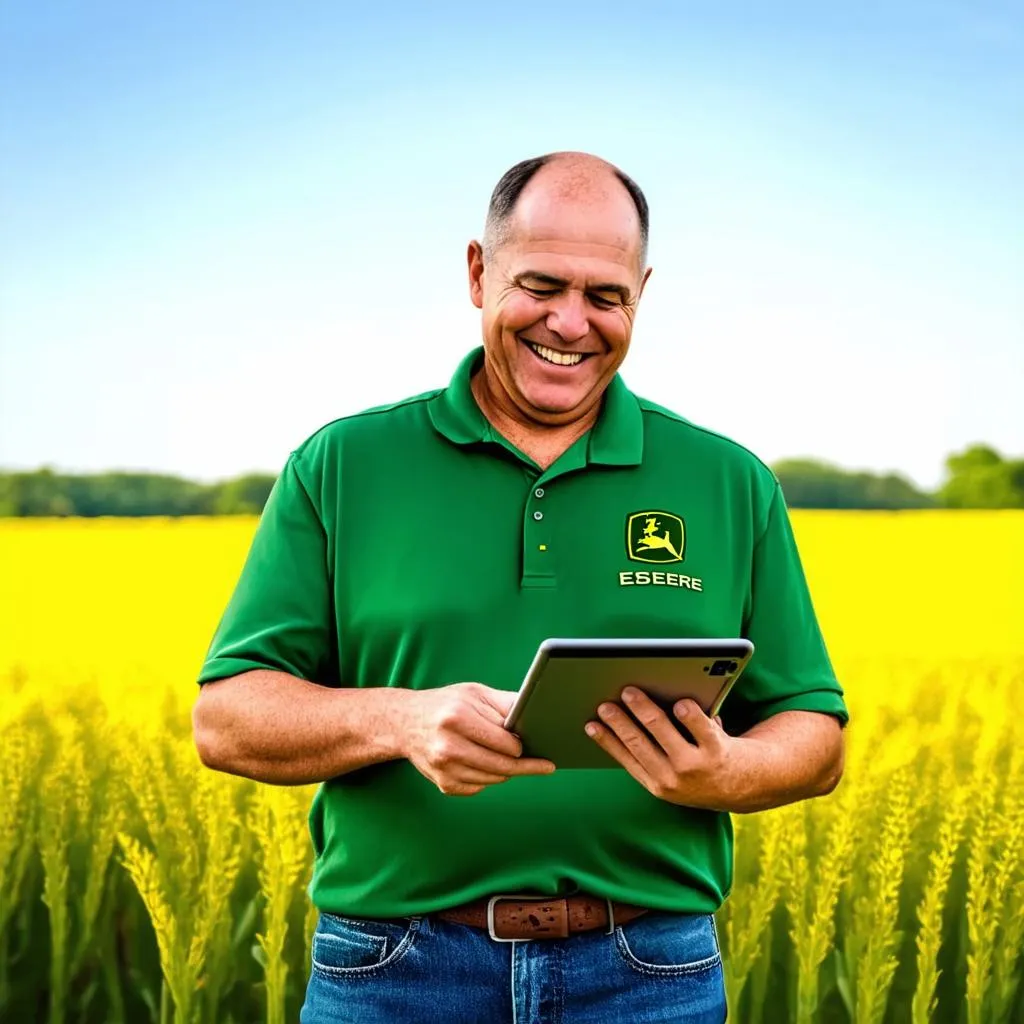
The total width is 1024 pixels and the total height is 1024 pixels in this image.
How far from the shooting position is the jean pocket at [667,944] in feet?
7.80

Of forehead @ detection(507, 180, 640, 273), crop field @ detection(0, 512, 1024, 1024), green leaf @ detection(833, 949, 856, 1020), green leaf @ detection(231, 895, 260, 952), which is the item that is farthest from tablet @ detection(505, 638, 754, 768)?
green leaf @ detection(231, 895, 260, 952)

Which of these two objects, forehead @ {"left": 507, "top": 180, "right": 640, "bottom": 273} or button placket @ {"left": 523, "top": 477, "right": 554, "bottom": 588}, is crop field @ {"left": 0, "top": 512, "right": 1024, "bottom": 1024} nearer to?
button placket @ {"left": 523, "top": 477, "right": 554, "bottom": 588}

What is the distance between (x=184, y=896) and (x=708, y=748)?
2.28 meters

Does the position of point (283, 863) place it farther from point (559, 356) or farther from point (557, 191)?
point (557, 191)

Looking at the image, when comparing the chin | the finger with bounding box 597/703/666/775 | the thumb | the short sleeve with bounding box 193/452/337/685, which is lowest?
the finger with bounding box 597/703/666/775

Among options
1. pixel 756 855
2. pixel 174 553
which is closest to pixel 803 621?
pixel 756 855

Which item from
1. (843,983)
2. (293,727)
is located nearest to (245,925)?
(843,983)

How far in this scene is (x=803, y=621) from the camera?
8.52ft

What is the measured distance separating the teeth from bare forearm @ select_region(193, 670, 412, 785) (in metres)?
0.60

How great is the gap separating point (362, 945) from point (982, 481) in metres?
30.1

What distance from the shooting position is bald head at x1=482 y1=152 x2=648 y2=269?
98.6 inches

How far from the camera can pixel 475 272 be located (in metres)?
2.68

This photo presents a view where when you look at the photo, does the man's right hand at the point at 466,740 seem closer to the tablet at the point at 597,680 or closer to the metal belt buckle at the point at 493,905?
the tablet at the point at 597,680

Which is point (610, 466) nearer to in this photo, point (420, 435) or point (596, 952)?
point (420, 435)
